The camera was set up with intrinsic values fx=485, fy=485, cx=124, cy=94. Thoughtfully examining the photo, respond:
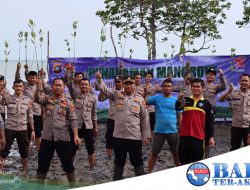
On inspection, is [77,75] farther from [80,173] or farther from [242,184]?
[242,184]

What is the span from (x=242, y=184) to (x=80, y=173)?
14.4 feet

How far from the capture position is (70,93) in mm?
8438

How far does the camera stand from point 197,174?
4.46 m

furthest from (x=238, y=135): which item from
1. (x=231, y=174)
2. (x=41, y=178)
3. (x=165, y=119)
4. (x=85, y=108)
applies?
(x=231, y=174)

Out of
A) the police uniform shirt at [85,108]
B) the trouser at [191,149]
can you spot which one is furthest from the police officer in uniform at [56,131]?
the trouser at [191,149]

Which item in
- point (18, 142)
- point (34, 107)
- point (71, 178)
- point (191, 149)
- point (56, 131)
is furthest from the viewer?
point (34, 107)

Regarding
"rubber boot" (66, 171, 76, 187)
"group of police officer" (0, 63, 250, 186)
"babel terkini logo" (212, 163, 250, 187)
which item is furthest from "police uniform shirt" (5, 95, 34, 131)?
"babel terkini logo" (212, 163, 250, 187)

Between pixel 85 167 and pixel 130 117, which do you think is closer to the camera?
pixel 130 117

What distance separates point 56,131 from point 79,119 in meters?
1.50

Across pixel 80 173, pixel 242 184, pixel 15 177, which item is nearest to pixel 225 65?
pixel 80 173

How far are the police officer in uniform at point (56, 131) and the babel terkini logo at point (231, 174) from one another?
3.01 metres

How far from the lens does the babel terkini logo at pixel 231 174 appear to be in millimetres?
4395

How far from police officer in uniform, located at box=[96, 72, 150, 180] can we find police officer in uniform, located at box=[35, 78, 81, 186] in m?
0.62

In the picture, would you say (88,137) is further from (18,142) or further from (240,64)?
(240,64)
